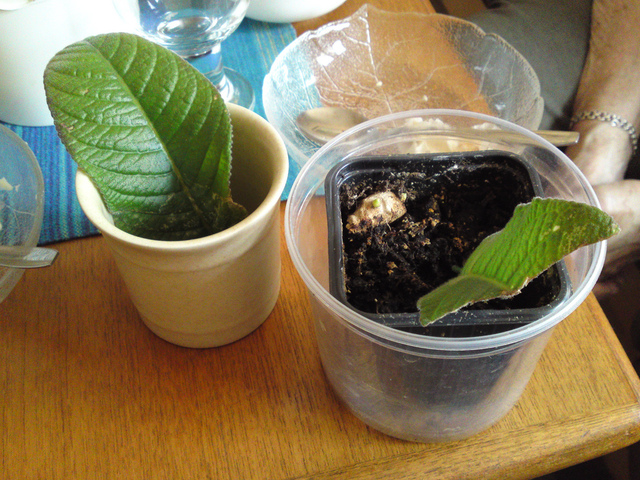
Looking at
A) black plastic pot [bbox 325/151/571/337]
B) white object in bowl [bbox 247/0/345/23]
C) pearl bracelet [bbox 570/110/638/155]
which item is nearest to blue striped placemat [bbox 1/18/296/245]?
white object in bowl [bbox 247/0/345/23]

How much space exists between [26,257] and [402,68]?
362 mm

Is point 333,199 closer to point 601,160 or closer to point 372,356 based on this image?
point 372,356

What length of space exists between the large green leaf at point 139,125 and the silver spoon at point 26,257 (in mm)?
69

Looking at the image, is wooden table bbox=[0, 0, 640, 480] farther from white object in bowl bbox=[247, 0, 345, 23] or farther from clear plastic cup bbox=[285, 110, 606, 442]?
white object in bowl bbox=[247, 0, 345, 23]

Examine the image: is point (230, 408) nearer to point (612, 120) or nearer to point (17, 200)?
point (17, 200)

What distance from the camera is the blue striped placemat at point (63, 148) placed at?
372 mm

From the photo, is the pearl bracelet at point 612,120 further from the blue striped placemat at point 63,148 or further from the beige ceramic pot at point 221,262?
the beige ceramic pot at point 221,262

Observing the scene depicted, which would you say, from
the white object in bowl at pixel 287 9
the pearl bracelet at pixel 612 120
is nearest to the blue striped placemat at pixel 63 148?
the white object in bowl at pixel 287 9

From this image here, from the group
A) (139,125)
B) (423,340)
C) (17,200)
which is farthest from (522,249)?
(17,200)

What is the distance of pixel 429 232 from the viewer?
0.28 meters

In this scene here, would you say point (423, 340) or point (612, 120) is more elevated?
point (423, 340)

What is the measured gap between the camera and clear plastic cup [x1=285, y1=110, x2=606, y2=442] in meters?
0.23

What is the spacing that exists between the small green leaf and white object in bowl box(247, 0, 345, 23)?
385mm

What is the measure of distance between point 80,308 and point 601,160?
0.60 m
